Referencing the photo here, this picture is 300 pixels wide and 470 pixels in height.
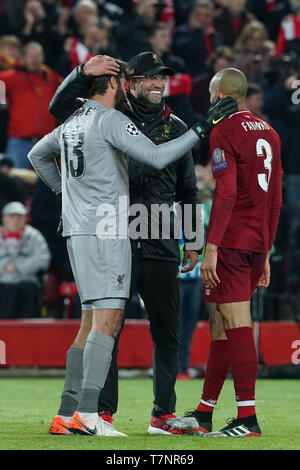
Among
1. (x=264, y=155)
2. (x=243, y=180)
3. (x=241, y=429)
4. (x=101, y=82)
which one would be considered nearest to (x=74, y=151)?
(x=101, y=82)

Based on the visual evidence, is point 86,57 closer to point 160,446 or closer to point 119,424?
point 119,424

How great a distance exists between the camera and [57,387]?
10906 mm

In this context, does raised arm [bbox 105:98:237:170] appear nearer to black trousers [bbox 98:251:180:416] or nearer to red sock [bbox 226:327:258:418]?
black trousers [bbox 98:251:180:416]

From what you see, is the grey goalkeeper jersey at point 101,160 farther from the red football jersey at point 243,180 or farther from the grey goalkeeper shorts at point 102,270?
the red football jersey at point 243,180

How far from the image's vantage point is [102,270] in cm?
636

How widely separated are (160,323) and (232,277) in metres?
0.60

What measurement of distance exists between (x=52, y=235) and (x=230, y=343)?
24.4 feet

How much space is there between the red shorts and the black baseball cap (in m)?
1.20

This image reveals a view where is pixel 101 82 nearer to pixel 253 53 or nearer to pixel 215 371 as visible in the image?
pixel 215 371

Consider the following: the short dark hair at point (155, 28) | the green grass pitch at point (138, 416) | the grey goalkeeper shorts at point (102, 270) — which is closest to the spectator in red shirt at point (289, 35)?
the short dark hair at point (155, 28)

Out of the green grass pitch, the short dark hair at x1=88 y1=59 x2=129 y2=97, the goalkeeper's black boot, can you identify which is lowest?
the green grass pitch

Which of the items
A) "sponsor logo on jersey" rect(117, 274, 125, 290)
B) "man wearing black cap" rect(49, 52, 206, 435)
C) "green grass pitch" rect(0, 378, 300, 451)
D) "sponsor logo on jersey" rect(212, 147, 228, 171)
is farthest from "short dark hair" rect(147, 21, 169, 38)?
"sponsor logo on jersey" rect(117, 274, 125, 290)

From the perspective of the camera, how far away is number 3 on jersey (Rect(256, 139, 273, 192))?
21.8 feet
